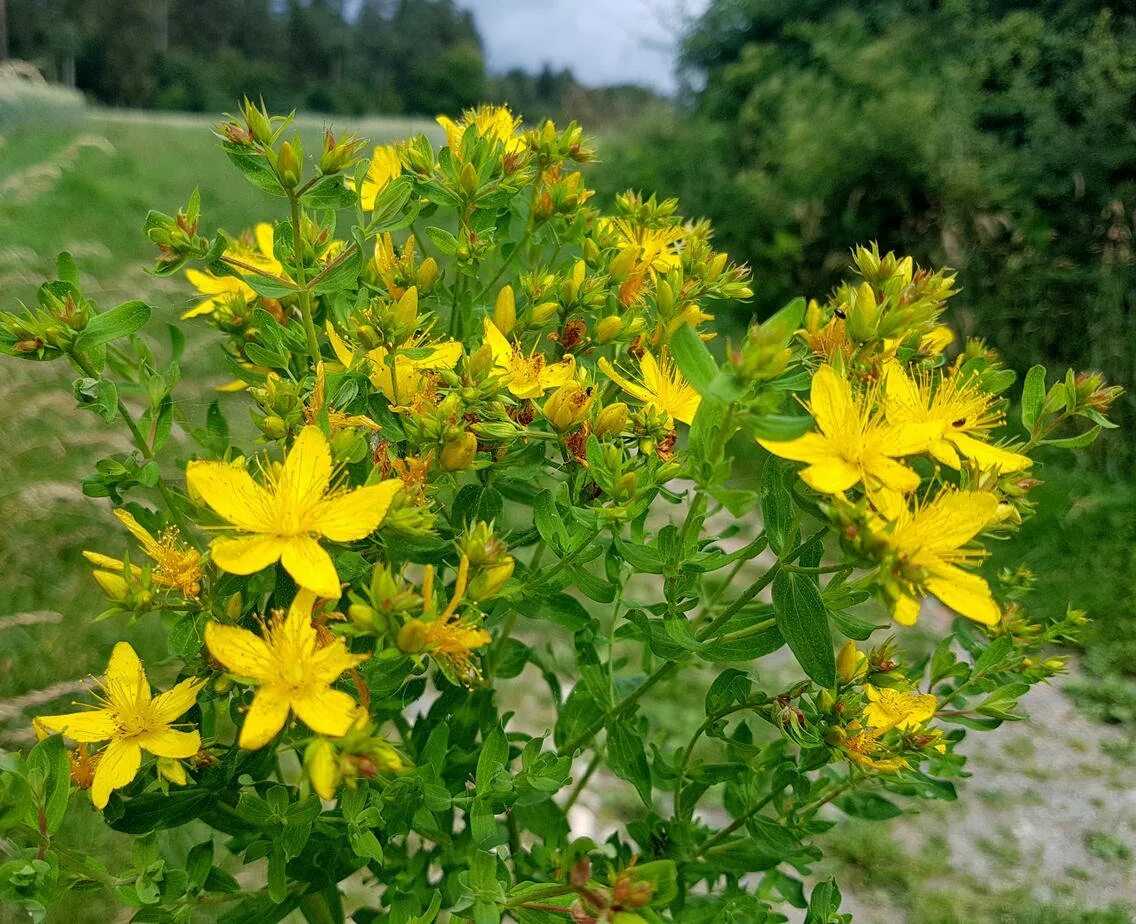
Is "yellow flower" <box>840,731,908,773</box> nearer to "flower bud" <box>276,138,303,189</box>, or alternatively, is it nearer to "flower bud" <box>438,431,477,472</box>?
"flower bud" <box>438,431,477,472</box>

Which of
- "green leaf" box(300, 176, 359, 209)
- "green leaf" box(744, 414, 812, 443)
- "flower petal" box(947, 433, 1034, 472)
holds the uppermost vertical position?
"green leaf" box(300, 176, 359, 209)

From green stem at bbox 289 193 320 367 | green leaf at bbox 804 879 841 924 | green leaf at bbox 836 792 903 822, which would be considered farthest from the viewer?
green leaf at bbox 836 792 903 822

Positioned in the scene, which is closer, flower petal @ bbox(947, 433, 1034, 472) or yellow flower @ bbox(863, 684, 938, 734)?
flower petal @ bbox(947, 433, 1034, 472)

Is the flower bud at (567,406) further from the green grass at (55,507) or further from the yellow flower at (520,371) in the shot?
the green grass at (55,507)

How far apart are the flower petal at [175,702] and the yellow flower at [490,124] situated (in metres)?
0.76

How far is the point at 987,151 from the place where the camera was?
226 inches

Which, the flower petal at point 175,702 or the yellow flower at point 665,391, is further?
the yellow flower at point 665,391

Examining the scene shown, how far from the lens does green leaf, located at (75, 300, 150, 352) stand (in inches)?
38.6

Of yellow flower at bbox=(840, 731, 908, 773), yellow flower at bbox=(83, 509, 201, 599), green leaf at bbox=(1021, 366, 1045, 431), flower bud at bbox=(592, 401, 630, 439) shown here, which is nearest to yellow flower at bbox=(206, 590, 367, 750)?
yellow flower at bbox=(83, 509, 201, 599)

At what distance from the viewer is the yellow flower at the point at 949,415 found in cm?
88

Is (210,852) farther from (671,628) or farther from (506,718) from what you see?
(671,628)

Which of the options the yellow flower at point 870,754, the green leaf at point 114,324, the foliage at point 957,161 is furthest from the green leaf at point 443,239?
the foliage at point 957,161

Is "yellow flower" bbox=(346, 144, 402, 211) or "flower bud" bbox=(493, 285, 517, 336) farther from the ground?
"yellow flower" bbox=(346, 144, 402, 211)

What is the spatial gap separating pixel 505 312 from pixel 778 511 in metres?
0.42
